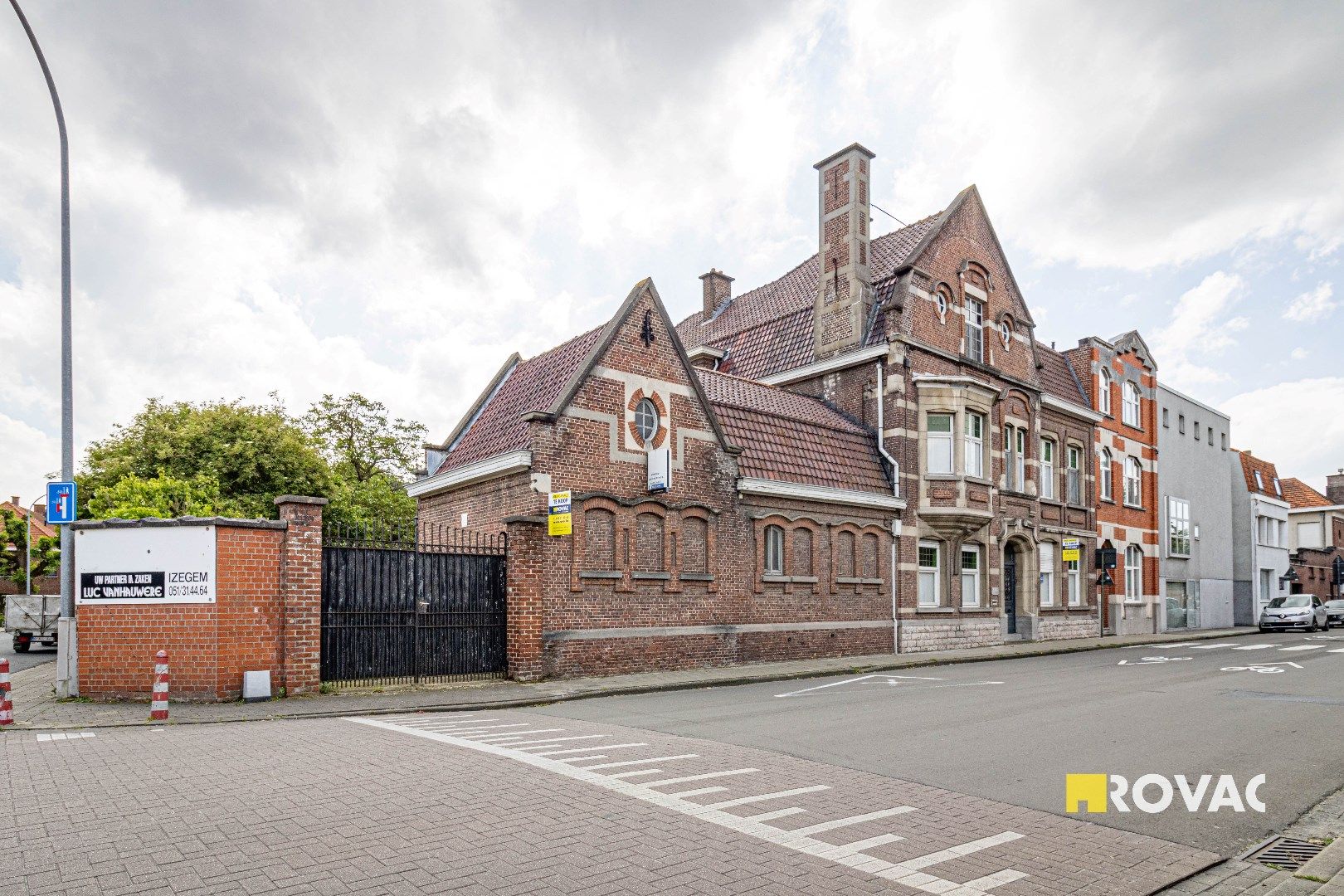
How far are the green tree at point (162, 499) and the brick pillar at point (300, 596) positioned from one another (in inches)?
409

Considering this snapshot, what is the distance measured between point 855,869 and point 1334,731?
359 inches

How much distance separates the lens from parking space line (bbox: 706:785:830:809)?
716cm

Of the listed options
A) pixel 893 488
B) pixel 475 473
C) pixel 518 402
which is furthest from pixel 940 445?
pixel 475 473

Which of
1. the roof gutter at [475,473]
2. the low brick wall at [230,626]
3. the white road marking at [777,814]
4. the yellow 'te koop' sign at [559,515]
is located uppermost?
the roof gutter at [475,473]

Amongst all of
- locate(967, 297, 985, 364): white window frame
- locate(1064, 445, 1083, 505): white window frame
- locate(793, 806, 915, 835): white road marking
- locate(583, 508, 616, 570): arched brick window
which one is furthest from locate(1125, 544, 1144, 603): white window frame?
locate(793, 806, 915, 835): white road marking

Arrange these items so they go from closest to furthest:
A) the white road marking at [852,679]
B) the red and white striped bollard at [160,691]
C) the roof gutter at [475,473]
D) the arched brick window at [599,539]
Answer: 1. the red and white striped bollard at [160,691]
2. the white road marking at [852,679]
3. the roof gutter at [475,473]
4. the arched brick window at [599,539]

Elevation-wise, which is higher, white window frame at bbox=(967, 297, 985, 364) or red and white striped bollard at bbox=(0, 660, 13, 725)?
white window frame at bbox=(967, 297, 985, 364)

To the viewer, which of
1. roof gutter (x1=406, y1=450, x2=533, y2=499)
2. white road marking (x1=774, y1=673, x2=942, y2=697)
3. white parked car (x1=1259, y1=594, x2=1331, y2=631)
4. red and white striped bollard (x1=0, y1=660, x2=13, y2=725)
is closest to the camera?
red and white striped bollard (x1=0, y1=660, x2=13, y2=725)

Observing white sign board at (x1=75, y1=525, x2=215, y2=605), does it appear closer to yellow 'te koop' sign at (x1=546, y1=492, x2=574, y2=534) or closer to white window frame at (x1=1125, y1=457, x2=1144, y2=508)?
yellow 'te koop' sign at (x1=546, y1=492, x2=574, y2=534)

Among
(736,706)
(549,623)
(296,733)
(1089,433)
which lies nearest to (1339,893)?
(736,706)

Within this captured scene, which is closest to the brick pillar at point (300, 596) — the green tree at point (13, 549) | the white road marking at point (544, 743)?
the white road marking at point (544, 743)

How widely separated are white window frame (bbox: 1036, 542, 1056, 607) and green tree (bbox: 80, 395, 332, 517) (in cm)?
2666

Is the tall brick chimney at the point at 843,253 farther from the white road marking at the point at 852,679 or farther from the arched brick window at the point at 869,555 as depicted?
the white road marking at the point at 852,679

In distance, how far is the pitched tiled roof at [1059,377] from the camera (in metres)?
32.9
